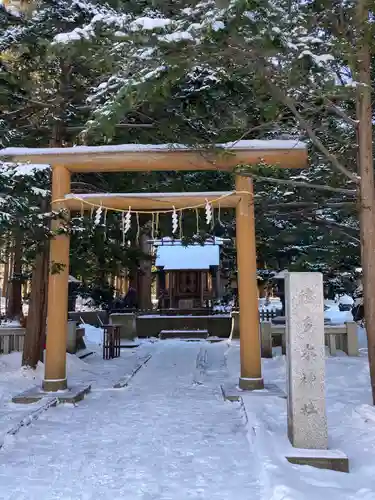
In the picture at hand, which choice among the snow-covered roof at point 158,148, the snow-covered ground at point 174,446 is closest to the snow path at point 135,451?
the snow-covered ground at point 174,446

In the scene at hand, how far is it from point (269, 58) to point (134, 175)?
17.2ft

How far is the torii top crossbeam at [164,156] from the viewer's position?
8258 millimetres

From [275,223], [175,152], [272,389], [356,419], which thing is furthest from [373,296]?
[275,223]

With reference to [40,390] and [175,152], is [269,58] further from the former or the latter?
[40,390]

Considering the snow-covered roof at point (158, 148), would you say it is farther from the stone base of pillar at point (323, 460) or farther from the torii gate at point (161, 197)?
the stone base of pillar at point (323, 460)

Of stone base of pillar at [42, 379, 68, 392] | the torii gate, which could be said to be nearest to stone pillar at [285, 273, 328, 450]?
the torii gate

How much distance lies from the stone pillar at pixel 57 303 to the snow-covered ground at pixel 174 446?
2.50 ft

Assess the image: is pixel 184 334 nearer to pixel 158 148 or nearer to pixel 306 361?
pixel 158 148

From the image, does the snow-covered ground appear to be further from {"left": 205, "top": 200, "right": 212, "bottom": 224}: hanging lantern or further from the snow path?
{"left": 205, "top": 200, "right": 212, "bottom": 224}: hanging lantern

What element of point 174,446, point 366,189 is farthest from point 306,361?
point 366,189

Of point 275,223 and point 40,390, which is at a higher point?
point 275,223

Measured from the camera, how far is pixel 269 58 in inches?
251

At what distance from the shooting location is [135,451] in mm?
5277

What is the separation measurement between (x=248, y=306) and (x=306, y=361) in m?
3.24
